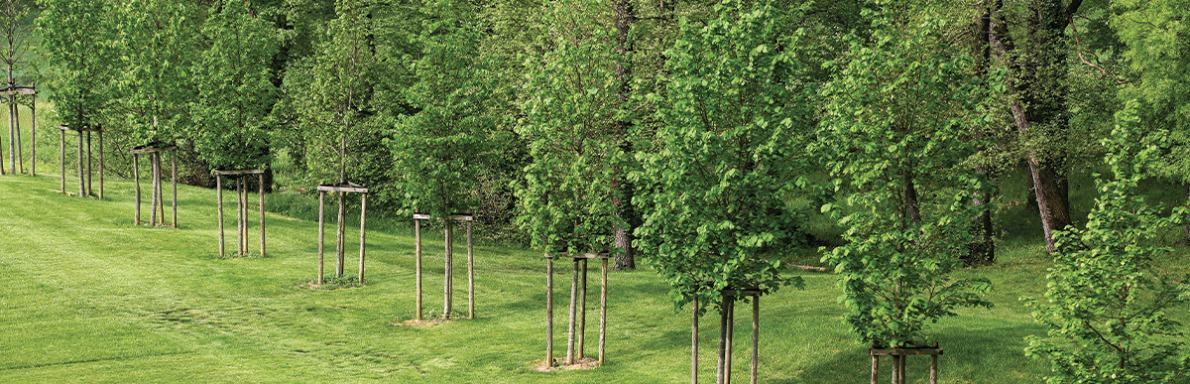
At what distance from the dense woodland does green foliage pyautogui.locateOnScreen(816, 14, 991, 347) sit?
0.16 feet

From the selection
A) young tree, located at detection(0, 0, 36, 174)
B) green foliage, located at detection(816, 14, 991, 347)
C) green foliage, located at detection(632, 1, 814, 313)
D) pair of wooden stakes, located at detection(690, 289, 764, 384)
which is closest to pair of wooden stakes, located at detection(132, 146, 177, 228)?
young tree, located at detection(0, 0, 36, 174)

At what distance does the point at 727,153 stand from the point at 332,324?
14544mm

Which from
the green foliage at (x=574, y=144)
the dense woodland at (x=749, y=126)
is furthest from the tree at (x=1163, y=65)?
the green foliage at (x=574, y=144)

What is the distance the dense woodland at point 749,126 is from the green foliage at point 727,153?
0.06 metres

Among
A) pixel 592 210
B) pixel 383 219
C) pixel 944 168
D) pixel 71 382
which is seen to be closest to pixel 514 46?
pixel 383 219

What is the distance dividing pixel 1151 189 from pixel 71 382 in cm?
4744

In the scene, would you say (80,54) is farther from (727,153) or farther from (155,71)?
(727,153)

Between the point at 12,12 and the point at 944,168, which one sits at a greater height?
the point at 12,12

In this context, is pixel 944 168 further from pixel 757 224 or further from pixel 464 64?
pixel 464 64

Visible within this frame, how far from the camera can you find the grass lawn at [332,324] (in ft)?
73.8

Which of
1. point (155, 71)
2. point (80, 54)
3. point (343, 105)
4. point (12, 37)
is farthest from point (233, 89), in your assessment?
point (12, 37)

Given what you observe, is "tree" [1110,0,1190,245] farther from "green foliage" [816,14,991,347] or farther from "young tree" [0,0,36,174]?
"young tree" [0,0,36,174]

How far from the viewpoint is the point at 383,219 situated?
166 feet

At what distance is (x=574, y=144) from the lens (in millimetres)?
22969
